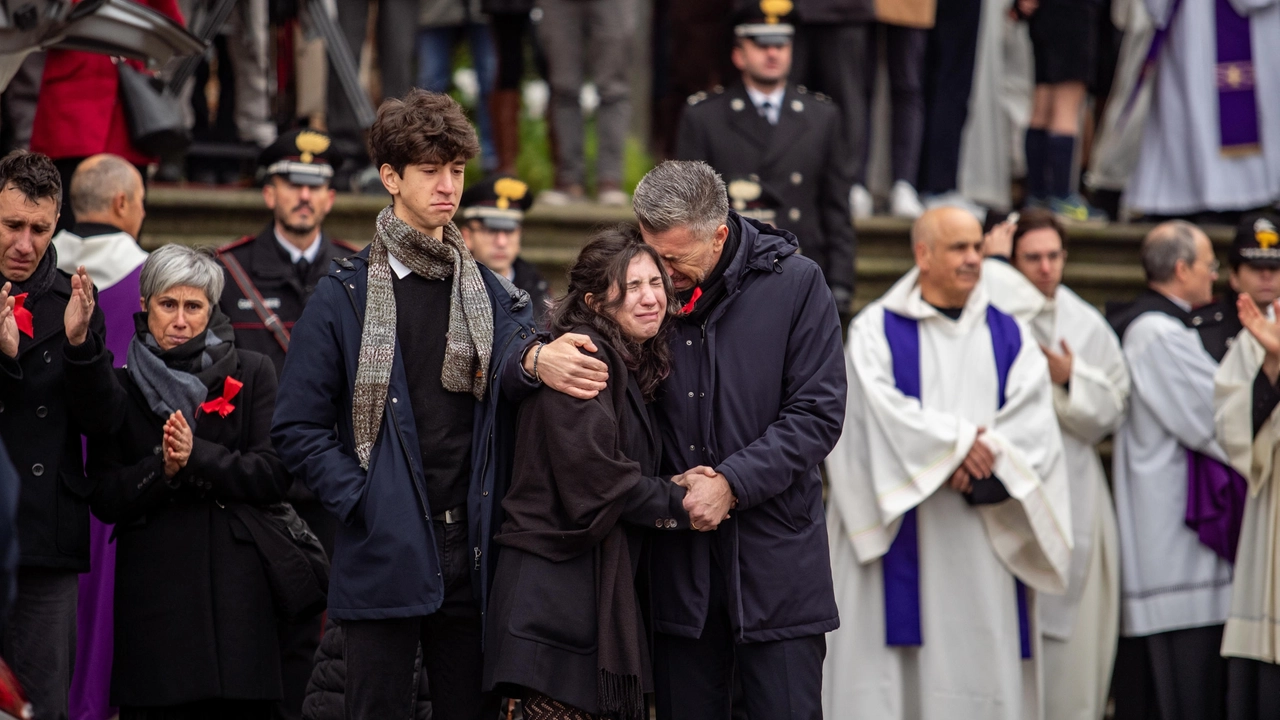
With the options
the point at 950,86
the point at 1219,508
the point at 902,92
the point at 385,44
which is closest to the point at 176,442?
the point at 1219,508

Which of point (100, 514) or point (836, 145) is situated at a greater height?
point (836, 145)

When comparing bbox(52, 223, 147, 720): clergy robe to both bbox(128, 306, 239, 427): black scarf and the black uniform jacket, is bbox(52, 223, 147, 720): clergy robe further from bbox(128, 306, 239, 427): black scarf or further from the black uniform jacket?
bbox(128, 306, 239, 427): black scarf

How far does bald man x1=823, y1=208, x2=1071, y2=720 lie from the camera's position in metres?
5.43

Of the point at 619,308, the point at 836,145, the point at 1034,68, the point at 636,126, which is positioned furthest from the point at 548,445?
the point at 636,126

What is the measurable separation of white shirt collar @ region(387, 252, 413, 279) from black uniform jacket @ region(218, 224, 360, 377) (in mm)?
1571

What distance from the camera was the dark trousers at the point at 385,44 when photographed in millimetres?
7816

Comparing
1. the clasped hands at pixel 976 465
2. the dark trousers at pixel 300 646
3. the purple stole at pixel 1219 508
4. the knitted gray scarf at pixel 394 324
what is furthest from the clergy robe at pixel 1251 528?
the dark trousers at pixel 300 646

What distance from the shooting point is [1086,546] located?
597 cm

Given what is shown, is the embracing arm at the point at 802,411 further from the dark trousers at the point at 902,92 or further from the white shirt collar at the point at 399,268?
the dark trousers at the point at 902,92

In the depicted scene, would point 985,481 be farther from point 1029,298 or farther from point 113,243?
point 113,243

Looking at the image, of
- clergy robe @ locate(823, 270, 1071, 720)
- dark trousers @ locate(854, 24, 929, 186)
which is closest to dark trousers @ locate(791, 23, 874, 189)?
dark trousers @ locate(854, 24, 929, 186)

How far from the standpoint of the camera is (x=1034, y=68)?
8.78m

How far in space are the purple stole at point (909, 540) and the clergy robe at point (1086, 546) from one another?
0.37 metres

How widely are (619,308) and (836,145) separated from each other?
3.19m
